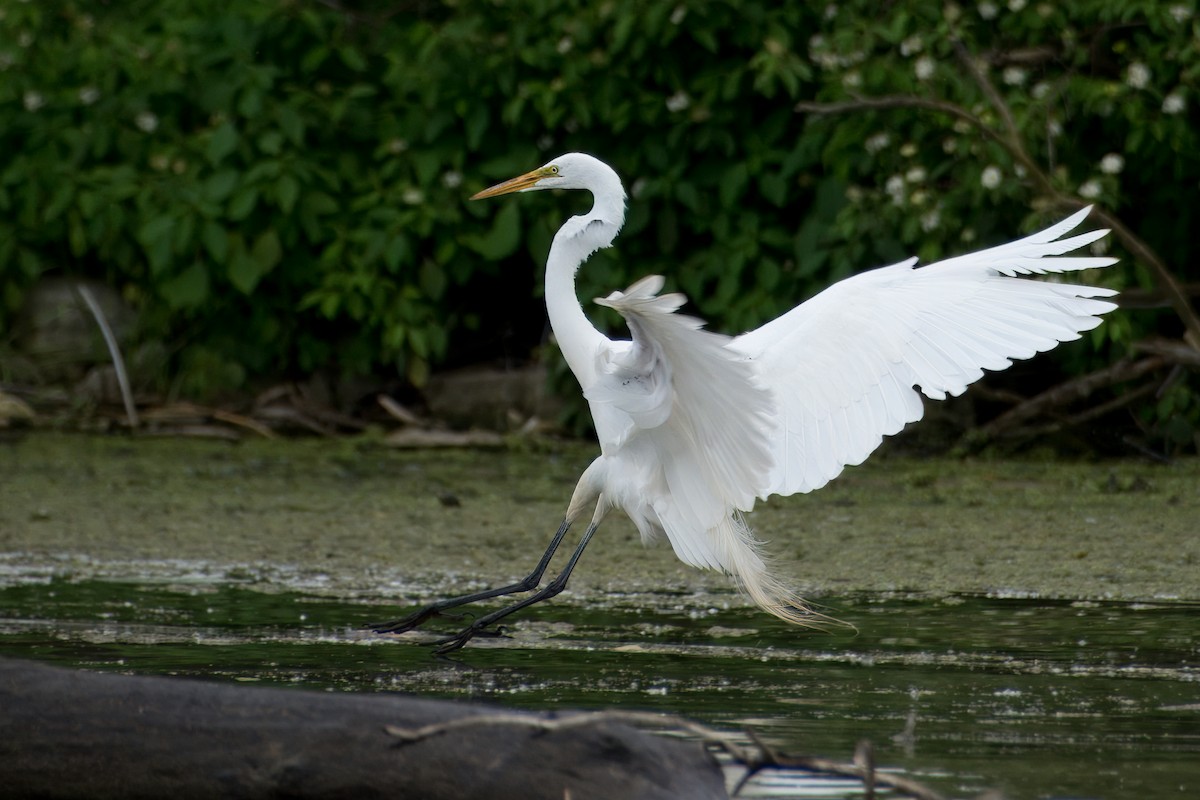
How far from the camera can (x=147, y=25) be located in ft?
26.9

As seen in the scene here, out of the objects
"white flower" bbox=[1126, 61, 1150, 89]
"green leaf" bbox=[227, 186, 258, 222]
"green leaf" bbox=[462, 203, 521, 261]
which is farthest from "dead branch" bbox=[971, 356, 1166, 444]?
"green leaf" bbox=[227, 186, 258, 222]

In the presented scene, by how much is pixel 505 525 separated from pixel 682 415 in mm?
2079

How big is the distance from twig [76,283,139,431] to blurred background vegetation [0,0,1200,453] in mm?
117

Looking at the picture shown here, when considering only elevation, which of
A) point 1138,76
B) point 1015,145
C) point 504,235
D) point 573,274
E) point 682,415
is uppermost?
point 1138,76

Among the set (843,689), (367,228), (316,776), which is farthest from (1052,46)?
(316,776)

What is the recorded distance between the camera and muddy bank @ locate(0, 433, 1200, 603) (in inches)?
197

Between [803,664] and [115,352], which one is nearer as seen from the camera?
[803,664]

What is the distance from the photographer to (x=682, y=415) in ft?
12.8

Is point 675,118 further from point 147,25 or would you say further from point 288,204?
point 147,25

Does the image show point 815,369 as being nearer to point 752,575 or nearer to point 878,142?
point 752,575

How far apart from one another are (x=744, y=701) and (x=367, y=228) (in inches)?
177

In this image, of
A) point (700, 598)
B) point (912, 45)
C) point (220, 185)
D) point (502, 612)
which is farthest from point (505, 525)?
point (220, 185)

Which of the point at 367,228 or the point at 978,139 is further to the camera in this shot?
the point at 367,228

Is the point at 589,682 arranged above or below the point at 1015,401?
below
